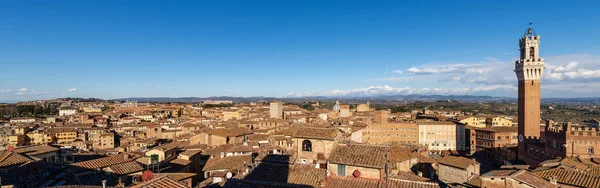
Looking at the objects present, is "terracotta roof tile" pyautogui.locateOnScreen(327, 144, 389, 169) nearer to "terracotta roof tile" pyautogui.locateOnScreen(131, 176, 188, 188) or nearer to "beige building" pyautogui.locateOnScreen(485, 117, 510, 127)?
"terracotta roof tile" pyautogui.locateOnScreen(131, 176, 188, 188)

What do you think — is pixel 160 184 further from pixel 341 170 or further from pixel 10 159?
pixel 10 159

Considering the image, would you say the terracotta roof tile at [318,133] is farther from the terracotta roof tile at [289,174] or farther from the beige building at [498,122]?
the beige building at [498,122]

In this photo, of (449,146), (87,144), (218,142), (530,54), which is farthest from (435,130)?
(87,144)

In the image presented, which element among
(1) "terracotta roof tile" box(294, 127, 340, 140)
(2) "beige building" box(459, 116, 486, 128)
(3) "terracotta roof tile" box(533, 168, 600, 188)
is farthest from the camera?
(2) "beige building" box(459, 116, 486, 128)

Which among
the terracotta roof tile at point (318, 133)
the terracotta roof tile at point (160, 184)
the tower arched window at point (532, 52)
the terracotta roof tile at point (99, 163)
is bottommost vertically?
the terracotta roof tile at point (99, 163)

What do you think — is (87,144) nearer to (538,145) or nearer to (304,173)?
(304,173)

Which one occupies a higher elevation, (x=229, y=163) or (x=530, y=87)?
(x=530, y=87)

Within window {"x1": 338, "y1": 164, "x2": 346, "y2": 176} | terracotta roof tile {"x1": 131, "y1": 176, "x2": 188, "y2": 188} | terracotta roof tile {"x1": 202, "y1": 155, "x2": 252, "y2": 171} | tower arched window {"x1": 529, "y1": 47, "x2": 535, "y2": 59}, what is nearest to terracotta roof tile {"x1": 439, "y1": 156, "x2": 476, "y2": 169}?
window {"x1": 338, "y1": 164, "x2": 346, "y2": 176}

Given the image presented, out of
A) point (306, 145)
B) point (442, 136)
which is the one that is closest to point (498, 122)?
point (442, 136)

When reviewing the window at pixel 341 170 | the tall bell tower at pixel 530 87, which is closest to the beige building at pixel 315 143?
the window at pixel 341 170

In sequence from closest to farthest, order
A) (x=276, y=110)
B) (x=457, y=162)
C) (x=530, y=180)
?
(x=530, y=180) < (x=457, y=162) < (x=276, y=110)

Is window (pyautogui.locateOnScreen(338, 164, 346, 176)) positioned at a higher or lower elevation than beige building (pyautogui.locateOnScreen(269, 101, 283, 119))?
higher

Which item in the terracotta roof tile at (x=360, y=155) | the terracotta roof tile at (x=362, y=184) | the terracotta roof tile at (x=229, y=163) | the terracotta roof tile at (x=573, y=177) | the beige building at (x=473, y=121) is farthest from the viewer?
the beige building at (x=473, y=121)

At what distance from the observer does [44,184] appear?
65.2ft
